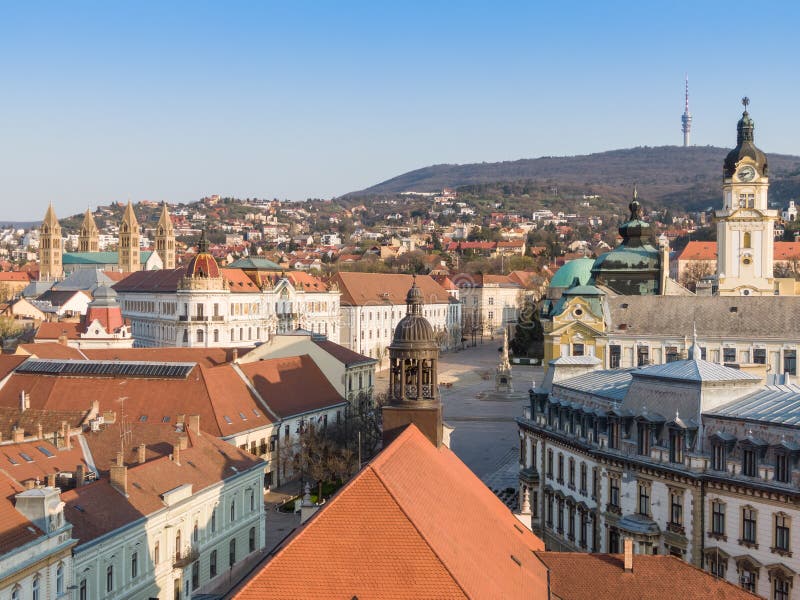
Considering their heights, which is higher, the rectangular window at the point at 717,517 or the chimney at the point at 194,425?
the chimney at the point at 194,425

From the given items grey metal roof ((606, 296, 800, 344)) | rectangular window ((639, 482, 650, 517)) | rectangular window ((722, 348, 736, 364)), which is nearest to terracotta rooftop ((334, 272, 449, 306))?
grey metal roof ((606, 296, 800, 344))

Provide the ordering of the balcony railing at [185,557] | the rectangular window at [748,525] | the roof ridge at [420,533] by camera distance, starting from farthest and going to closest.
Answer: the balcony railing at [185,557] → the rectangular window at [748,525] → the roof ridge at [420,533]

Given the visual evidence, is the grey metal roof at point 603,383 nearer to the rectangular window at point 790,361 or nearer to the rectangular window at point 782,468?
the rectangular window at point 782,468

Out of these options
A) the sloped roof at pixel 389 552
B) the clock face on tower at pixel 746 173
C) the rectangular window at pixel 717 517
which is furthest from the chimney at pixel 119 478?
the clock face on tower at pixel 746 173

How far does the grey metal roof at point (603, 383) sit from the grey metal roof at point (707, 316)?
27.8 meters

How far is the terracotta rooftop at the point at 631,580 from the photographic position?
87.0 ft

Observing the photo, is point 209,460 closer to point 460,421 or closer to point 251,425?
point 251,425

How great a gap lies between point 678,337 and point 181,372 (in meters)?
35.8

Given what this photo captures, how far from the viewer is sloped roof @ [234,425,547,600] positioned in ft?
55.7

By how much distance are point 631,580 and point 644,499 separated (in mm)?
8179

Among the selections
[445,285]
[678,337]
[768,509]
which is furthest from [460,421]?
[445,285]

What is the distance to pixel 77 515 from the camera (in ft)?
103

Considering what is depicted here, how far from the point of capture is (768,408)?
109 ft

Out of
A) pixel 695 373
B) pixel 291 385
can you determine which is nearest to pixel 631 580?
pixel 695 373
